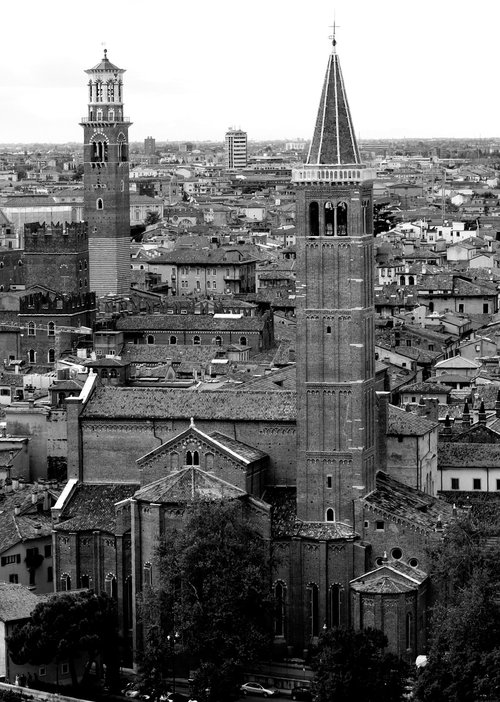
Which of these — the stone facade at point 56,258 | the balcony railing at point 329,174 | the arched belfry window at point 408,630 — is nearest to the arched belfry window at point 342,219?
the balcony railing at point 329,174

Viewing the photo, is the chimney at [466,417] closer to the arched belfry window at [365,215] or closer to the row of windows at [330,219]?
the arched belfry window at [365,215]

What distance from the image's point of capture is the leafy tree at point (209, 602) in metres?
57.1

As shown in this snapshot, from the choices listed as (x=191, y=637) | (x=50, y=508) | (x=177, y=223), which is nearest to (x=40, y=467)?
(x=50, y=508)

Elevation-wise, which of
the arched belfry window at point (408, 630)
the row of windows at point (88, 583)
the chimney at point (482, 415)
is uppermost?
the chimney at point (482, 415)

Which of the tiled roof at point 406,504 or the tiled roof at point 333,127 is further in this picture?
the tiled roof at point 333,127

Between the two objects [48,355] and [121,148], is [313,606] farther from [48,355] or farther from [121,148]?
[121,148]

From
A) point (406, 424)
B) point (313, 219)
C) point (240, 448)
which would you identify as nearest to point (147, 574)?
point (240, 448)

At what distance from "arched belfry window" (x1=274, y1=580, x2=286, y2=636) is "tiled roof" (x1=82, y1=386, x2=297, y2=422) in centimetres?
499

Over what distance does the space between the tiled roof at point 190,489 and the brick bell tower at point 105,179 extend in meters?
50.9

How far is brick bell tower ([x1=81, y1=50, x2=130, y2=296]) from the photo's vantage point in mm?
111438

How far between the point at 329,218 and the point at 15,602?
1324 centimetres

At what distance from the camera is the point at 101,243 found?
11162 cm

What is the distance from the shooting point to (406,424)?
216ft

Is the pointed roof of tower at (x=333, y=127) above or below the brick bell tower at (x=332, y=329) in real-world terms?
above
